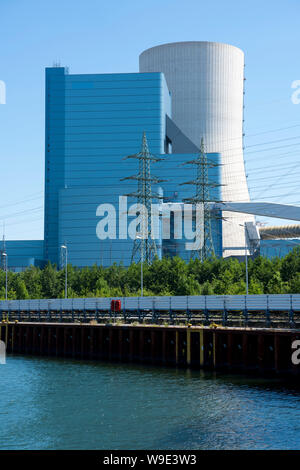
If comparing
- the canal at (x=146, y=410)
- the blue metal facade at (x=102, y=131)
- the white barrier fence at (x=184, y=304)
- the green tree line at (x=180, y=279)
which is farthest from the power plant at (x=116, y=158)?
the canal at (x=146, y=410)

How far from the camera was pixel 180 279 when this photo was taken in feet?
326

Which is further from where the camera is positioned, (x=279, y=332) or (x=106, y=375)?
(x=106, y=375)

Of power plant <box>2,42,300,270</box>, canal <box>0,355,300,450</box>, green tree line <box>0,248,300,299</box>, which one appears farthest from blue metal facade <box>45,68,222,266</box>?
canal <box>0,355,300,450</box>

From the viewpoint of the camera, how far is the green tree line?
91.9 meters

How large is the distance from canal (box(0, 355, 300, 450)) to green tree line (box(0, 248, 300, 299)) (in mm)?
35974

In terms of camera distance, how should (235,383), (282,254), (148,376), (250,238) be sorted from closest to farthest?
(235,383) < (148,376) < (250,238) < (282,254)

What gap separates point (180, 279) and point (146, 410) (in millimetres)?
59406

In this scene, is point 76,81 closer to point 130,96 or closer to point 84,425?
point 130,96

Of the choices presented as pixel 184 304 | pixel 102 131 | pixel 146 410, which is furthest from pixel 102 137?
pixel 146 410

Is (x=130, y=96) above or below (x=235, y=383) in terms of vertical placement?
above

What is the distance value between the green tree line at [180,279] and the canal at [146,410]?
35974 mm

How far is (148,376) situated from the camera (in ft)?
177

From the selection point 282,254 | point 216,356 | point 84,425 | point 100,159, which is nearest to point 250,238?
point 282,254
